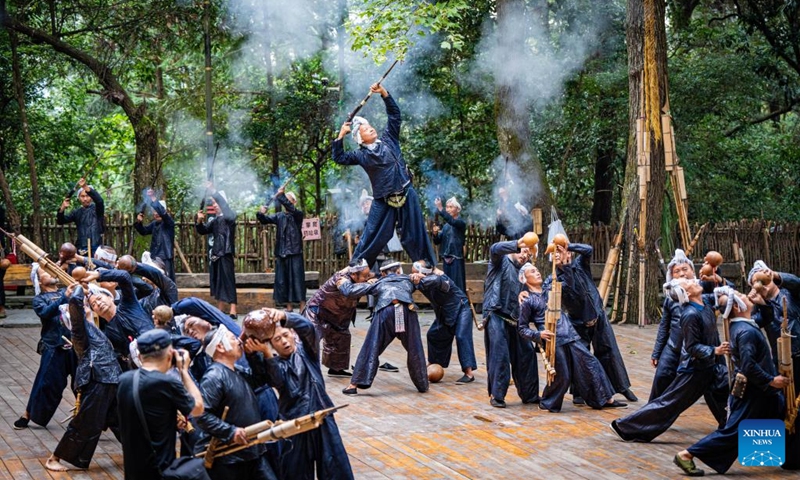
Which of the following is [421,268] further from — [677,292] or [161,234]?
[161,234]

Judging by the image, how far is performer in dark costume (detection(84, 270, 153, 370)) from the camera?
7.85 metres

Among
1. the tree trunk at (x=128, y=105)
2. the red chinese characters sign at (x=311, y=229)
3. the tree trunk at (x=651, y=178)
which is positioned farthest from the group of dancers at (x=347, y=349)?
the tree trunk at (x=128, y=105)

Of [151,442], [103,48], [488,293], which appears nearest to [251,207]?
[103,48]

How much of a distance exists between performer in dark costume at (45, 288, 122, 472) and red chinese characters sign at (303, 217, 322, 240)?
10.7 m

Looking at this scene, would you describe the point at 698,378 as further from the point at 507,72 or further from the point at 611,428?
the point at 507,72

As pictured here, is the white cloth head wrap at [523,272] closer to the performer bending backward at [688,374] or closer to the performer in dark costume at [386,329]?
the performer in dark costume at [386,329]

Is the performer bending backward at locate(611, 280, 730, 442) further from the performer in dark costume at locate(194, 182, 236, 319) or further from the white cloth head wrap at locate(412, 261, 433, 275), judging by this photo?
the performer in dark costume at locate(194, 182, 236, 319)

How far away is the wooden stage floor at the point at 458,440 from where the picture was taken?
787cm

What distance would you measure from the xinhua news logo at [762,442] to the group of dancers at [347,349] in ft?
0.24

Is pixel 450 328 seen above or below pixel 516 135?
below

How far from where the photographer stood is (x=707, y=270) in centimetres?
932

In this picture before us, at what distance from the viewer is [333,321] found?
11672 mm

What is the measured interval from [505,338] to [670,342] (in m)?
2.03

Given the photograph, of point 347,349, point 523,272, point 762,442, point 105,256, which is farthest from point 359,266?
point 762,442
